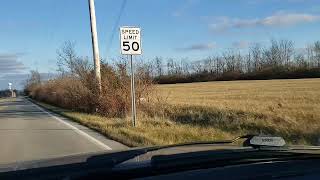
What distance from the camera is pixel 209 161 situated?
11.4 feet

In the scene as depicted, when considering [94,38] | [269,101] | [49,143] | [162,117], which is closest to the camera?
[49,143]

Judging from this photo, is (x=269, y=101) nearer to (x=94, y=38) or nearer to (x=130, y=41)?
(x=94, y=38)

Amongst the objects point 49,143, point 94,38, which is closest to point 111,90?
point 94,38

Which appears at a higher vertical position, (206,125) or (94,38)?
(94,38)

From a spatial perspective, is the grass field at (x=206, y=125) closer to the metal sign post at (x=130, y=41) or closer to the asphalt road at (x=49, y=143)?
the asphalt road at (x=49, y=143)

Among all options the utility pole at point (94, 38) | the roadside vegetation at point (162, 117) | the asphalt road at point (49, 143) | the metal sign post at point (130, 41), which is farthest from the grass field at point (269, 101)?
the asphalt road at point (49, 143)

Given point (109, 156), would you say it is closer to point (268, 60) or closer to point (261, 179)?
point (261, 179)

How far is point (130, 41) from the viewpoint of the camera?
20.3 metres

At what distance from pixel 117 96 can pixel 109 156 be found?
78.7 ft

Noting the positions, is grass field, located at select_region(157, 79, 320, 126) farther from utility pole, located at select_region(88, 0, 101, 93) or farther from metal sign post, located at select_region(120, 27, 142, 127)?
metal sign post, located at select_region(120, 27, 142, 127)

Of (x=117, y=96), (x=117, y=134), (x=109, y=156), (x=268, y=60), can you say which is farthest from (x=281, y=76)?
(x=109, y=156)

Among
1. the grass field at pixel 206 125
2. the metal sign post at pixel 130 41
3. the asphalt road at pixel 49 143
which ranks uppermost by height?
the metal sign post at pixel 130 41

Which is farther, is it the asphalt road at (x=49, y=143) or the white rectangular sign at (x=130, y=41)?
the white rectangular sign at (x=130, y=41)

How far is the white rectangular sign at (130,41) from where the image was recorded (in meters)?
20.3
